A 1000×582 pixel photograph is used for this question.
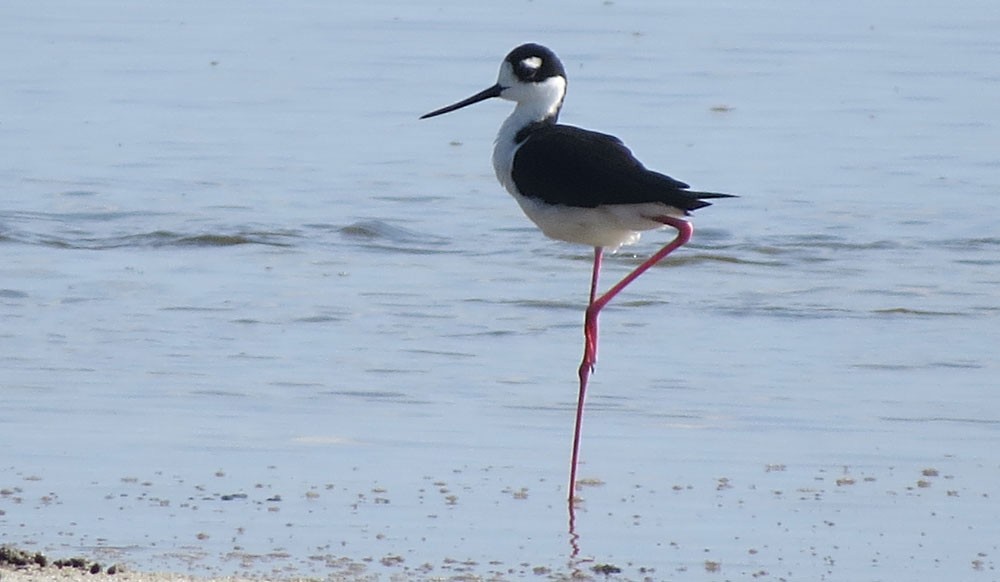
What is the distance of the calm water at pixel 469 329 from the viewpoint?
219 inches

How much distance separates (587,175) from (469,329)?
1858 millimetres

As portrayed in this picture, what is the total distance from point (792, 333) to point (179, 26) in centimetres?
1229

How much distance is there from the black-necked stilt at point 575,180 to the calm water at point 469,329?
1.84 ft

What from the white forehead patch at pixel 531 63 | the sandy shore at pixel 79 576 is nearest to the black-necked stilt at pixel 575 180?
the white forehead patch at pixel 531 63

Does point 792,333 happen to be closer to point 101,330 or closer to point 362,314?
point 362,314

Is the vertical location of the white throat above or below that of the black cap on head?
below

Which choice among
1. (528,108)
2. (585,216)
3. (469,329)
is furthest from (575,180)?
(469,329)

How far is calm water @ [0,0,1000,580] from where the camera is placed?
5.57m

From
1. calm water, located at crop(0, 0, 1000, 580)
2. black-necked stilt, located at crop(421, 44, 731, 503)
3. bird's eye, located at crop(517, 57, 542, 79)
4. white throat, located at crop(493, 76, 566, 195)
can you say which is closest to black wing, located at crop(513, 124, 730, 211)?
black-necked stilt, located at crop(421, 44, 731, 503)

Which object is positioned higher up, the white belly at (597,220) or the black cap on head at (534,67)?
the black cap on head at (534,67)

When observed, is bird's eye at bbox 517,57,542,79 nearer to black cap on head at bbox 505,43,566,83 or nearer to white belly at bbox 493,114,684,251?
black cap on head at bbox 505,43,566,83

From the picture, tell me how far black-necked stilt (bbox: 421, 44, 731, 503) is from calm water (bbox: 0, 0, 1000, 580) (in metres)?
0.56

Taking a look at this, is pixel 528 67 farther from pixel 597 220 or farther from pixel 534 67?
pixel 597 220

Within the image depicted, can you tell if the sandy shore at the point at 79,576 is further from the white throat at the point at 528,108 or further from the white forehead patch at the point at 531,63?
the white forehead patch at the point at 531,63
